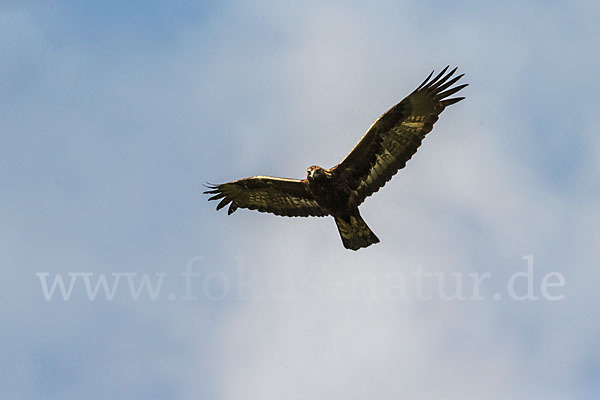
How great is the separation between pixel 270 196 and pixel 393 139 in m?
3.21

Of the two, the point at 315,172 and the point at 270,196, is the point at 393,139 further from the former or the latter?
the point at 270,196

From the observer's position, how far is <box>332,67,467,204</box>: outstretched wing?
21.9m

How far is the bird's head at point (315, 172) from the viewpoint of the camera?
22.1 metres

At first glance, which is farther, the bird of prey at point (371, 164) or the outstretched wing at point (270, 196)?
the outstretched wing at point (270, 196)

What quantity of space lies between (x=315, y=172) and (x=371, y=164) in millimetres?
1246

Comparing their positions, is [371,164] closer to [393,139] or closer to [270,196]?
[393,139]

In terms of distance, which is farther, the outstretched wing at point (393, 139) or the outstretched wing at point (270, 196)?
the outstretched wing at point (270, 196)

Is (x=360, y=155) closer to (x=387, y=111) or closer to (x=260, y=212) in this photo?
(x=387, y=111)

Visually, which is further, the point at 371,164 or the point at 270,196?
the point at 270,196

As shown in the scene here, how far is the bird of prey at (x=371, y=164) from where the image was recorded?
22.0m

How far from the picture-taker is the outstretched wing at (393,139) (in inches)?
864

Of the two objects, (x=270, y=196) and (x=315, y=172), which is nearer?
(x=315, y=172)

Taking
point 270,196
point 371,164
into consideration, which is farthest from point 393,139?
point 270,196

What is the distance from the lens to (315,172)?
2209 cm
